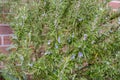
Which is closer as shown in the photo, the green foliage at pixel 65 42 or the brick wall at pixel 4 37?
the green foliage at pixel 65 42

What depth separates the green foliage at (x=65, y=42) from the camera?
1690 millimetres

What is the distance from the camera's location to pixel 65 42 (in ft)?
5.67

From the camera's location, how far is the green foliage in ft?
5.55

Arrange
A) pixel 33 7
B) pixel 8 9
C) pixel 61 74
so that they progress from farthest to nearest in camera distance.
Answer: pixel 8 9, pixel 33 7, pixel 61 74

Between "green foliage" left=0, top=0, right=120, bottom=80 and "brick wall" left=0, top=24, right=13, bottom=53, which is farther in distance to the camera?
"brick wall" left=0, top=24, right=13, bottom=53

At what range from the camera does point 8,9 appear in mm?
2133

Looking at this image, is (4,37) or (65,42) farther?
(4,37)

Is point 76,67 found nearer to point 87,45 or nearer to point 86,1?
point 87,45

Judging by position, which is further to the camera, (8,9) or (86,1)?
(8,9)

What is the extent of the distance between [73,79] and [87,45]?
0.21 m

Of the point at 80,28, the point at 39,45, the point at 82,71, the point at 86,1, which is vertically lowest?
the point at 82,71

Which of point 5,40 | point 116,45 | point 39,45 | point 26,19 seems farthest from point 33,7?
point 116,45

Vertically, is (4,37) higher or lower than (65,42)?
lower

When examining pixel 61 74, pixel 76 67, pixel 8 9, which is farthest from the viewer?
pixel 8 9
